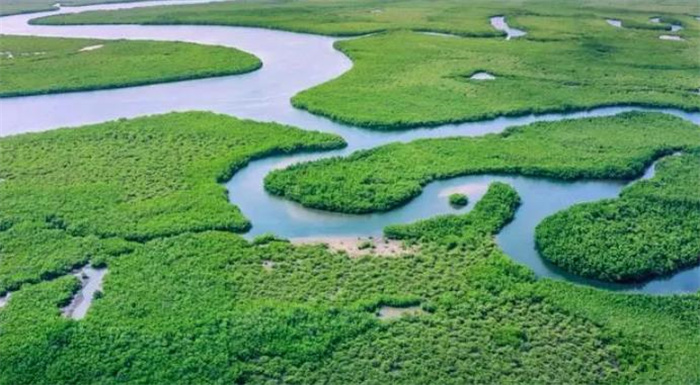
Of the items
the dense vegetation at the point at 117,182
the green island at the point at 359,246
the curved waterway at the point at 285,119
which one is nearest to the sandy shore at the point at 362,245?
the green island at the point at 359,246

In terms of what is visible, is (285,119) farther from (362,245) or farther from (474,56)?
(474,56)

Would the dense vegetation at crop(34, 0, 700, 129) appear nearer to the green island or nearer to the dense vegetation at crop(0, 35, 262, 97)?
the green island

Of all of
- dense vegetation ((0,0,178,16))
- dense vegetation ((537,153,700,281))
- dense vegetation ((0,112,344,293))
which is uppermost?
dense vegetation ((0,0,178,16))

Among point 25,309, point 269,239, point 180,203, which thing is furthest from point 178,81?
point 25,309

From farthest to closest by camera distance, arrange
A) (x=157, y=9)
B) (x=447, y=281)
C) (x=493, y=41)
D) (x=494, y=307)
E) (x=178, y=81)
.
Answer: (x=157, y=9) → (x=493, y=41) → (x=178, y=81) → (x=447, y=281) → (x=494, y=307)

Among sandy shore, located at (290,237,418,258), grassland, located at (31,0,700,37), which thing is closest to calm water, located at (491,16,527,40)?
grassland, located at (31,0,700,37)

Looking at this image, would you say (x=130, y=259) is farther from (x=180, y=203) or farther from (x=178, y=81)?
(x=178, y=81)

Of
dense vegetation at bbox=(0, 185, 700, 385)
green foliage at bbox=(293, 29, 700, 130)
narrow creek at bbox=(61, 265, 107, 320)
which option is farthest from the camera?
green foliage at bbox=(293, 29, 700, 130)
